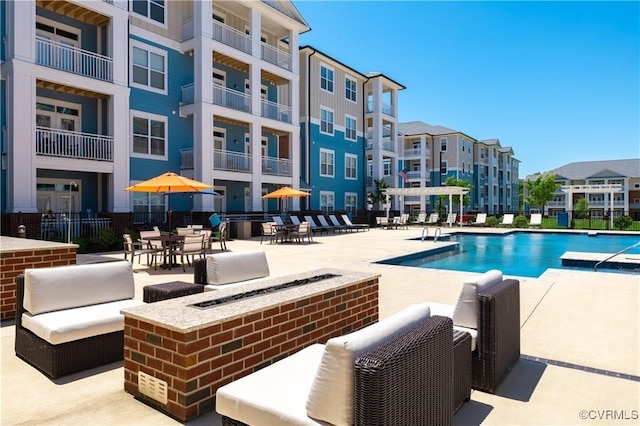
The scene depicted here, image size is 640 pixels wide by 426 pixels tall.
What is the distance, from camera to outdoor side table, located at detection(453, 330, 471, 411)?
2672mm

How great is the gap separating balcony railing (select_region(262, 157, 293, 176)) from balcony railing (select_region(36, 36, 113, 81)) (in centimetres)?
894

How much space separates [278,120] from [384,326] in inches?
845

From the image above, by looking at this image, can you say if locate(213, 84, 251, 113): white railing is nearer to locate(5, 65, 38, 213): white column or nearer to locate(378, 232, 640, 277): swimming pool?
locate(5, 65, 38, 213): white column

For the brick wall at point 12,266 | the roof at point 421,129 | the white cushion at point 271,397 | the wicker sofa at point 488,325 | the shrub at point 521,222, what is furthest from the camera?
the roof at point 421,129

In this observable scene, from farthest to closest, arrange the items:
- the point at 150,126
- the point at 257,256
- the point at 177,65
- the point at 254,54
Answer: the point at 254,54 → the point at 177,65 → the point at 150,126 → the point at 257,256

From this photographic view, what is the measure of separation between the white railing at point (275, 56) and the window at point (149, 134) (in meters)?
7.21

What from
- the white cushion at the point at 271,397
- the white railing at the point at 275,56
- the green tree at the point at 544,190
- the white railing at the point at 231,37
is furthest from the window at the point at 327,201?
the green tree at the point at 544,190

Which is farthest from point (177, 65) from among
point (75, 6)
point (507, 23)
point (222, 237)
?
point (507, 23)

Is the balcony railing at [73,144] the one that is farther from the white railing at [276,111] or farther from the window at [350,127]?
the window at [350,127]

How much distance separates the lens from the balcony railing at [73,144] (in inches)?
539

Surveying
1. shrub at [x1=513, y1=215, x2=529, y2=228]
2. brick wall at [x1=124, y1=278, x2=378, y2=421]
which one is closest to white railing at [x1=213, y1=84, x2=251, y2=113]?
brick wall at [x1=124, y1=278, x2=378, y2=421]

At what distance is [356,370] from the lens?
167 cm

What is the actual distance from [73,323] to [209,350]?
1.55m

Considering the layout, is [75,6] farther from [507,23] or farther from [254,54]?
[507,23]
